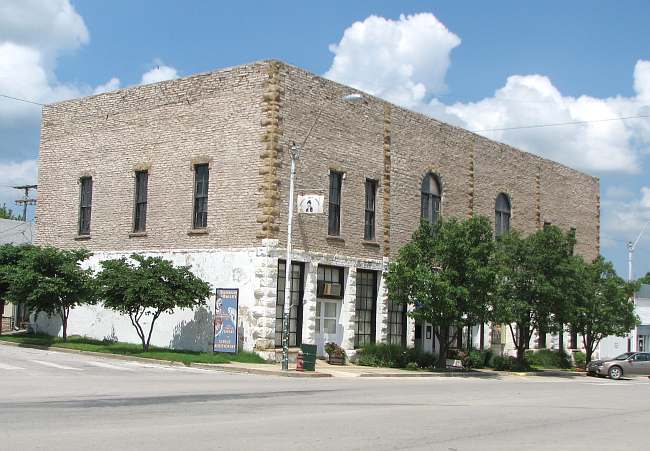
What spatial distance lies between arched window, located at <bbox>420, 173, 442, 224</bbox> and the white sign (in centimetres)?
916

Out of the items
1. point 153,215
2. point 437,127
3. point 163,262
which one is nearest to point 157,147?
point 153,215

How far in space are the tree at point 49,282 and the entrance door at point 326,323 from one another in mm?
8844

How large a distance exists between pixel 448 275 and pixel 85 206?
16.6 metres

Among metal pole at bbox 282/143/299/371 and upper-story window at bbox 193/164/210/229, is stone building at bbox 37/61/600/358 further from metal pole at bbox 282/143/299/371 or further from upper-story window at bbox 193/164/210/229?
metal pole at bbox 282/143/299/371

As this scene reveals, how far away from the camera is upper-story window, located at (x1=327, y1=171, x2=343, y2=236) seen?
1312 inches

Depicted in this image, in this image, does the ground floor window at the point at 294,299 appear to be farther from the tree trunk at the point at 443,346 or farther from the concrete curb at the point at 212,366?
the tree trunk at the point at 443,346

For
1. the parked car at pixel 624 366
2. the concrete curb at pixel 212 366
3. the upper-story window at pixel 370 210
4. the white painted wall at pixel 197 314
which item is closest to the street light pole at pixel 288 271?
the concrete curb at pixel 212 366

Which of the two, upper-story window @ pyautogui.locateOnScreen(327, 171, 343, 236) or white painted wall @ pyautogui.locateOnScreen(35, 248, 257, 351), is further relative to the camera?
upper-story window @ pyautogui.locateOnScreen(327, 171, 343, 236)

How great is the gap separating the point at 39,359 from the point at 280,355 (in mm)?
8276

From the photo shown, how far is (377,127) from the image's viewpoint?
116 ft

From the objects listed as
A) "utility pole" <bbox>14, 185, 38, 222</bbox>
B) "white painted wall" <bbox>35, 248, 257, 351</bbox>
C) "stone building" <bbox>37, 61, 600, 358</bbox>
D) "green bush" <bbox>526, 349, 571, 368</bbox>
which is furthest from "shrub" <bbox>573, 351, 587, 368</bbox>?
"utility pole" <bbox>14, 185, 38, 222</bbox>

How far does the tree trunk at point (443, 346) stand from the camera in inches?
1315

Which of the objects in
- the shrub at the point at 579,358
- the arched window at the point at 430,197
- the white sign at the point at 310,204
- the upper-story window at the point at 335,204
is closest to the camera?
the white sign at the point at 310,204

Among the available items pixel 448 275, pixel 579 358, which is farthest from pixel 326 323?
pixel 579 358
